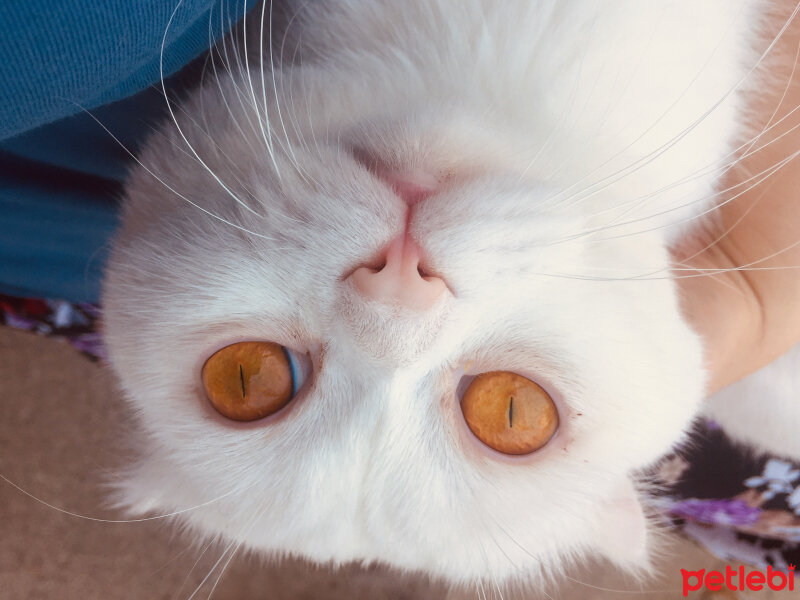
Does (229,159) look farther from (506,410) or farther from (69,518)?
(69,518)

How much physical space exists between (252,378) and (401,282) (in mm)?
205

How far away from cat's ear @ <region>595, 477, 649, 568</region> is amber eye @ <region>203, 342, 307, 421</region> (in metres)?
0.45

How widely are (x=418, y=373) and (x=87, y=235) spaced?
0.66 metres

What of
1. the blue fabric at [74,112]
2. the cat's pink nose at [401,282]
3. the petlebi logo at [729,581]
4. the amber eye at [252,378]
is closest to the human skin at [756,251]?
the cat's pink nose at [401,282]

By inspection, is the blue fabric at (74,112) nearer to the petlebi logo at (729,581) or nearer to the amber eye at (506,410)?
the amber eye at (506,410)

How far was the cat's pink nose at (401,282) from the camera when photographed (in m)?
0.51

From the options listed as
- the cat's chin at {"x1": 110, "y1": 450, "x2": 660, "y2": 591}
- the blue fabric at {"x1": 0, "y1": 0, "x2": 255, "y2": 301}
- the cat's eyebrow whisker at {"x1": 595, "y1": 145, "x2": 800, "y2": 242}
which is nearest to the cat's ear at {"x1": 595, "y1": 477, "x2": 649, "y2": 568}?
the cat's chin at {"x1": 110, "y1": 450, "x2": 660, "y2": 591}

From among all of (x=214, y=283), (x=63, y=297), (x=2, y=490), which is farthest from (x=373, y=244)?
(x=2, y=490)

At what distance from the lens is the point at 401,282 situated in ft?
1.68

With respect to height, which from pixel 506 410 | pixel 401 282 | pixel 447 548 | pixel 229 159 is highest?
pixel 229 159

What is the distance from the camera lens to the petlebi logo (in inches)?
66.4

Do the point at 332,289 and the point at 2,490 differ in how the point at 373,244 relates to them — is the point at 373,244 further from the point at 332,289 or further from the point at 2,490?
the point at 2,490

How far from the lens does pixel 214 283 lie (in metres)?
0.56

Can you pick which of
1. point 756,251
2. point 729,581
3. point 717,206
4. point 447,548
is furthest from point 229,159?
point 729,581
